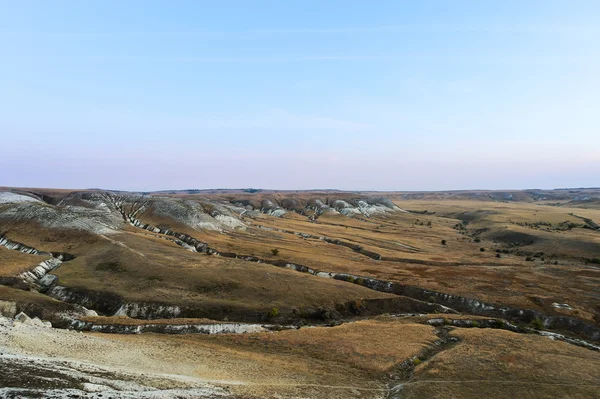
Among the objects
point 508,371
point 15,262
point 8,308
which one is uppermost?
point 15,262

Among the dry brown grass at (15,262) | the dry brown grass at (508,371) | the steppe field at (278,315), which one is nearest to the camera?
the steppe field at (278,315)

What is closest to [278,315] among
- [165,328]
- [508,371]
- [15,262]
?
[165,328]

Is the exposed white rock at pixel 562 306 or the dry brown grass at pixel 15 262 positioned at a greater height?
the dry brown grass at pixel 15 262

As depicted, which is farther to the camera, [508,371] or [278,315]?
[278,315]

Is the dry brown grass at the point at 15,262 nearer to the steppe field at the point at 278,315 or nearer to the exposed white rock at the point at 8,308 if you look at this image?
the steppe field at the point at 278,315

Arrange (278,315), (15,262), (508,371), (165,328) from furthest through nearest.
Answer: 1. (15,262)
2. (278,315)
3. (165,328)
4. (508,371)

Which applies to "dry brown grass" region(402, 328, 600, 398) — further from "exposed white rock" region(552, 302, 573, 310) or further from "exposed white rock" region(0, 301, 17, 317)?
"exposed white rock" region(0, 301, 17, 317)

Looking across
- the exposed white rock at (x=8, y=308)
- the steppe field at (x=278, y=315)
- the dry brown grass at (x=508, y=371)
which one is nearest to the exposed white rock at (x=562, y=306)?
the steppe field at (x=278, y=315)

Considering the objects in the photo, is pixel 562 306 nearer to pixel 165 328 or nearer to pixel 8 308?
pixel 165 328

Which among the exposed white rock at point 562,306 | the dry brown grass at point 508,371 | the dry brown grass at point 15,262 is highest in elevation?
the dry brown grass at point 15,262

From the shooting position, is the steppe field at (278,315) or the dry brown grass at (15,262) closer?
the steppe field at (278,315)
